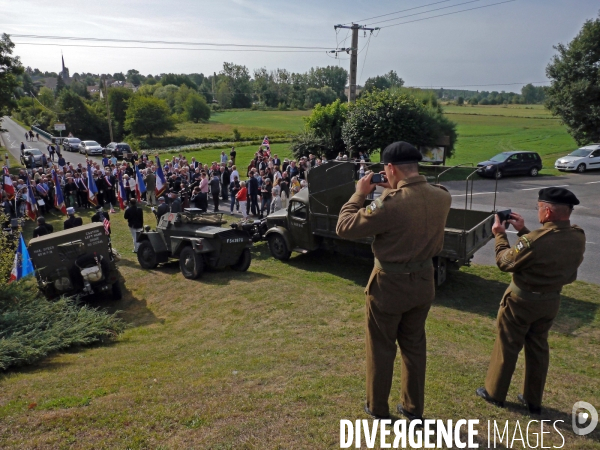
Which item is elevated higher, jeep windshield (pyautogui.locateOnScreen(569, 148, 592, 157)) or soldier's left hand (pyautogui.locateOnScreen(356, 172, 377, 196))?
soldier's left hand (pyautogui.locateOnScreen(356, 172, 377, 196))

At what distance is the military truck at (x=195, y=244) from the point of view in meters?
11.2

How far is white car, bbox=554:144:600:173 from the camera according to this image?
97.4 ft

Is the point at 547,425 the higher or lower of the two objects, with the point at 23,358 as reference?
higher

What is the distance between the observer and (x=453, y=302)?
32.5ft

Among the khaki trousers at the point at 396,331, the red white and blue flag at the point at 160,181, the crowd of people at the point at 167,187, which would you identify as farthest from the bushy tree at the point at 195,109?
the khaki trousers at the point at 396,331

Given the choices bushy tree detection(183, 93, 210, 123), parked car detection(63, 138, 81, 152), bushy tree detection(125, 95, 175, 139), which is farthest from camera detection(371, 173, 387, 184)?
bushy tree detection(183, 93, 210, 123)

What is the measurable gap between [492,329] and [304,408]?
499 cm

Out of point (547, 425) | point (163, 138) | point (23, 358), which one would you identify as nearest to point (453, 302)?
point (547, 425)

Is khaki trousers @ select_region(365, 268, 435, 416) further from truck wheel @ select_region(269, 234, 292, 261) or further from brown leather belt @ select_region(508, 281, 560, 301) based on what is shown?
truck wheel @ select_region(269, 234, 292, 261)

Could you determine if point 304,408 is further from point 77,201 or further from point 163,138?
point 163,138

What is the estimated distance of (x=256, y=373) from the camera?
18.5ft

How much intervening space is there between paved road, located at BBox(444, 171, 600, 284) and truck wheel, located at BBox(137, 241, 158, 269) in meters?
8.27

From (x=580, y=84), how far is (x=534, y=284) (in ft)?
110

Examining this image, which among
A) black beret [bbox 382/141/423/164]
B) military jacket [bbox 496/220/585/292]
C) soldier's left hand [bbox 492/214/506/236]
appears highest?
black beret [bbox 382/141/423/164]
